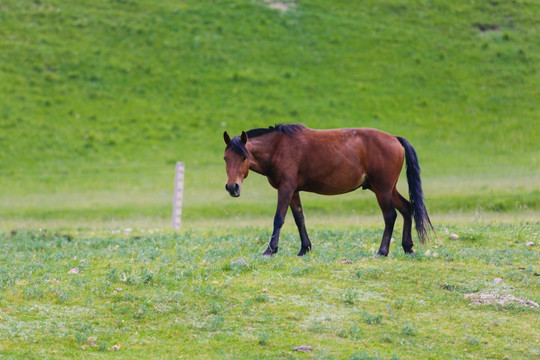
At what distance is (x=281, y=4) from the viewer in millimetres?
54250

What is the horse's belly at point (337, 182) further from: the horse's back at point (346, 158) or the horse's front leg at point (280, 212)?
the horse's front leg at point (280, 212)

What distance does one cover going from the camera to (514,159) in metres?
38.1

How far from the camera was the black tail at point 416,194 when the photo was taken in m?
13.3

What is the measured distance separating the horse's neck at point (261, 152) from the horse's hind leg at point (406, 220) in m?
2.40

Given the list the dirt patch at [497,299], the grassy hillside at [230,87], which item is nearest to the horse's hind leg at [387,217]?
the dirt patch at [497,299]

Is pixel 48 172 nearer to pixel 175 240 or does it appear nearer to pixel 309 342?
pixel 175 240

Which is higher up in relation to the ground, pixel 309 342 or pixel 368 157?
pixel 368 157

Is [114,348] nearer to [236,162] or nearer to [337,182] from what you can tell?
[236,162]

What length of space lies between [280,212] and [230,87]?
33965 millimetres

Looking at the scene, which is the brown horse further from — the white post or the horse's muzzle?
the white post

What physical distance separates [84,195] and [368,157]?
72.4 feet

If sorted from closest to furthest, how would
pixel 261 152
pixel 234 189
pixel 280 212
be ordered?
1. pixel 234 189
2. pixel 280 212
3. pixel 261 152

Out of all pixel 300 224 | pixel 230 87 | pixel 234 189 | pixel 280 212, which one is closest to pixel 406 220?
pixel 300 224

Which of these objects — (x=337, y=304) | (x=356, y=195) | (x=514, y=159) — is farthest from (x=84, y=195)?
(x=337, y=304)
